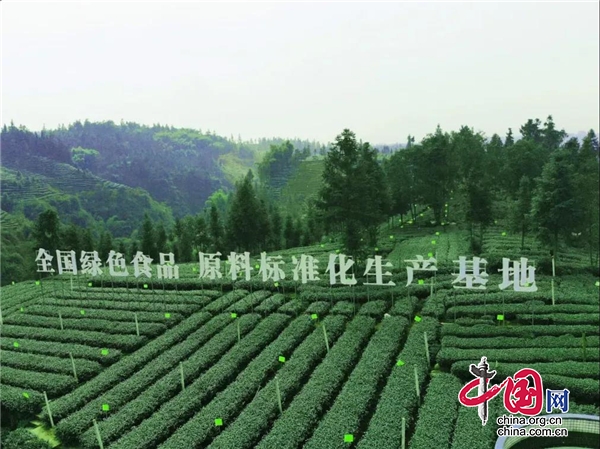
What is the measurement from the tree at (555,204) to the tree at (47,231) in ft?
66.8

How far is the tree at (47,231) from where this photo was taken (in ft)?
68.0

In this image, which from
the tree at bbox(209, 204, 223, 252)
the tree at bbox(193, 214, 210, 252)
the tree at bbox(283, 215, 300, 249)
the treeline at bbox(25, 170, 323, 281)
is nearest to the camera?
the treeline at bbox(25, 170, 323, 281)

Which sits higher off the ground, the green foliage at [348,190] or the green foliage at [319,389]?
the green foliage at [348,190]

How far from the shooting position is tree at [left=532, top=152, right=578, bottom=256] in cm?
1606

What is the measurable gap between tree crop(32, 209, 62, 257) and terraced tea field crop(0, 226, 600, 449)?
4.88 m

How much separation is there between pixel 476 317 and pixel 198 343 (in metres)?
7.48

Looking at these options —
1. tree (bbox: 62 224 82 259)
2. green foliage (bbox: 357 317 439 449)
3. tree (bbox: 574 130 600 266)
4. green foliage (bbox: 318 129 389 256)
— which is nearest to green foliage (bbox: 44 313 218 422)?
green foliage (bbox: 318 129 389 256)

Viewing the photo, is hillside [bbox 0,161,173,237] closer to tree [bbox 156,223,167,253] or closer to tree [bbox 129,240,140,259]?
tree [bbox 129,240,140,259]

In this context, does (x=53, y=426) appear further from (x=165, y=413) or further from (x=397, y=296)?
(x=397, y=296)

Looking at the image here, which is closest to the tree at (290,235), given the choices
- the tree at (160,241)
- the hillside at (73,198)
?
the tree at (160,241)

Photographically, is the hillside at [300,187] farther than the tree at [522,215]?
Yes

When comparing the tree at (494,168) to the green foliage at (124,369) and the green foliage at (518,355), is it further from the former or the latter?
the green foliage at (124,369)

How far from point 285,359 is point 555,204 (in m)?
11.4

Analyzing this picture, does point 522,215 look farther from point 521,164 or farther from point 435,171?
point 521,164
